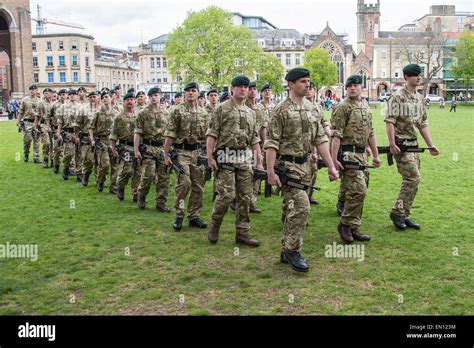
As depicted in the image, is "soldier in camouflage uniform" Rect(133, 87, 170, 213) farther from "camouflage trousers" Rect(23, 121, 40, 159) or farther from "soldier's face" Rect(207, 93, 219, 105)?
"camouflage trousers" Rect(23, 121, 40, 159)

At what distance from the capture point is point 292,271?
24.3 ft

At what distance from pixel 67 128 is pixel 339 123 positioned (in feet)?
33.8

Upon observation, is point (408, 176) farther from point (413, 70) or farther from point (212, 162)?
point (212, 162)

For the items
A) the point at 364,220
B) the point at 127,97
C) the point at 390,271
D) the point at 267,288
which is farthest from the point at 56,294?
the point at 127,97

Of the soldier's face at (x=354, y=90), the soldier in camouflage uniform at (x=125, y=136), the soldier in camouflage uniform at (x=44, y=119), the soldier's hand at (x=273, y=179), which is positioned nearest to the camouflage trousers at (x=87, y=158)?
the soldier in camouflage uniform at (x=125, y=136)

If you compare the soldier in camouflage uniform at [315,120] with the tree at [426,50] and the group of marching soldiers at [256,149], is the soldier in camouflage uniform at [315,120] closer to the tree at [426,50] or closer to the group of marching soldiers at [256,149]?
the group of marching soldiers at [256,149]

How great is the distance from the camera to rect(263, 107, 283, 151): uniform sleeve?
736cm

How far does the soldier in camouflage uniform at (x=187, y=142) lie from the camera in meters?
9.85

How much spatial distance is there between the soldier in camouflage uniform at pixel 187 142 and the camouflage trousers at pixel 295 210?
280cm

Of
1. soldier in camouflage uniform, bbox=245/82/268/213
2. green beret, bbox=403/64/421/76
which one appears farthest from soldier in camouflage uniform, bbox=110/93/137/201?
green beret, bbox=403/64/421/76

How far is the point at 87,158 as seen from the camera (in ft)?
48.6
